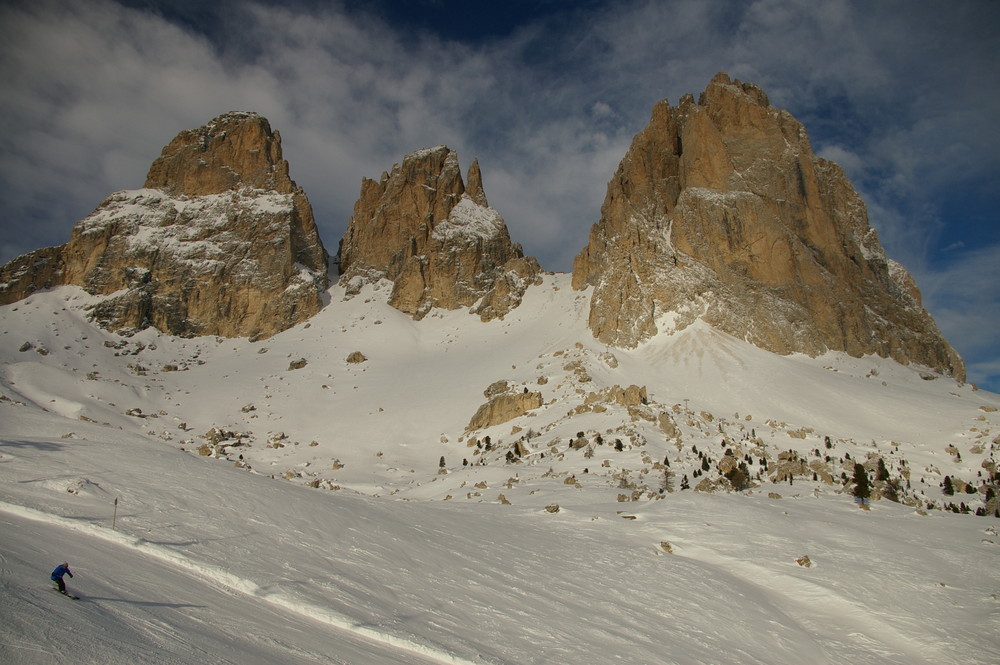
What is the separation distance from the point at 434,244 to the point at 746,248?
141 ft

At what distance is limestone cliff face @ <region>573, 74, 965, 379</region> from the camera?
58688 mm

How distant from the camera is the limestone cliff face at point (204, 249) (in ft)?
244

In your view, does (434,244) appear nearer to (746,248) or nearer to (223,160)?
(223,160)

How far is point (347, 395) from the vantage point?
5944 centimetres

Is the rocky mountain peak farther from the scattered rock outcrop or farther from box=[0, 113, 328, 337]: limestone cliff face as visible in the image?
the scattered rock outcrop

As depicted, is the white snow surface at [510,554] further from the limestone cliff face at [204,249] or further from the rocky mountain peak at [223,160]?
the rocky mountain peak at [223,160]

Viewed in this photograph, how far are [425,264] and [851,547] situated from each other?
71876 millimetres

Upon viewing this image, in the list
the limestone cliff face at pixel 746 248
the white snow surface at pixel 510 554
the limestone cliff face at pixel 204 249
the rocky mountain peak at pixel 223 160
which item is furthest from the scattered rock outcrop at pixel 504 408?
the rocky mountain peak at pixel 223 160

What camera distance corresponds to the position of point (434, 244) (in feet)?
279

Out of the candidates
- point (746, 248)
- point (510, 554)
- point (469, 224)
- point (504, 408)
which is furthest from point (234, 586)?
point (469, 224)

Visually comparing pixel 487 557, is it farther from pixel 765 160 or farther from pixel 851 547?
pixel 765 160

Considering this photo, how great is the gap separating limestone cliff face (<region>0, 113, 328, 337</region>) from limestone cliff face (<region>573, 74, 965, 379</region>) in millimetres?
41879

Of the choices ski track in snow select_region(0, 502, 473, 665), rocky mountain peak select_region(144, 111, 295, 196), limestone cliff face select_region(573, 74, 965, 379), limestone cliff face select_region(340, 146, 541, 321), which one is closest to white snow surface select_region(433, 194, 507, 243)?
limestone cliff face select_region(340, 146, 541, 321)

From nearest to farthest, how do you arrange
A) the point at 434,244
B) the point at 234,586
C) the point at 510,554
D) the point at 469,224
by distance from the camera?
the point at 234,586, the point at 510,554, the point at 434,244, the point at 469,224
